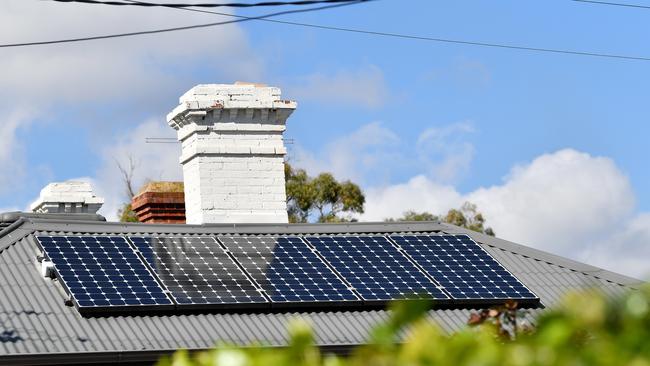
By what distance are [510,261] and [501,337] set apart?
13640 mm

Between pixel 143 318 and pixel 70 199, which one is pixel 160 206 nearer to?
pixel 70 199

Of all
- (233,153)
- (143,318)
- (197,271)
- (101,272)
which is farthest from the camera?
(233,153)

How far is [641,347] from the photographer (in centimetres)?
466

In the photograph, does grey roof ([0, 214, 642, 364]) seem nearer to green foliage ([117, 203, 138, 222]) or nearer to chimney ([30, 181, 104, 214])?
chimney ([30, 181, 104, 214])

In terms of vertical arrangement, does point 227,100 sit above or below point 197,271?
above

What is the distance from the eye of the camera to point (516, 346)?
4.73m

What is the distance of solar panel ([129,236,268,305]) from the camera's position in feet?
61.1

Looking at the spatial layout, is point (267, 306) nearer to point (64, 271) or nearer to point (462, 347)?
point (64, 271)

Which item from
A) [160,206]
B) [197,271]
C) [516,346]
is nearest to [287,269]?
[197,271]

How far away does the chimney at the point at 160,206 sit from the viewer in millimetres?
26062

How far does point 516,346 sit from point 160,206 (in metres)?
21.8

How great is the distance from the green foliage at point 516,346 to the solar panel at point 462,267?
14942mm

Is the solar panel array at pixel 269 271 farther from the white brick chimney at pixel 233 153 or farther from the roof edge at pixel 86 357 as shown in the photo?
the white brick chimney at pixel 233 153

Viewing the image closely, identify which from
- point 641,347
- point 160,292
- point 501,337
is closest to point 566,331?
point 641,347
